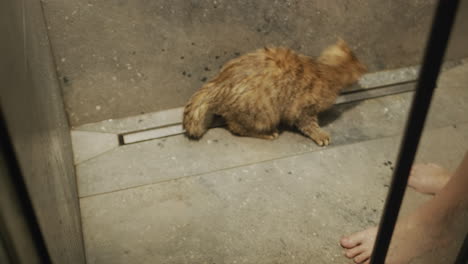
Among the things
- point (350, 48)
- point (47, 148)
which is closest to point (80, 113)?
point (47, 148)

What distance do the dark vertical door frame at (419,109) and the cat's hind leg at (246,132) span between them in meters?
1.50

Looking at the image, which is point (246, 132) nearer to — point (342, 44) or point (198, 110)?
point (198, 110)

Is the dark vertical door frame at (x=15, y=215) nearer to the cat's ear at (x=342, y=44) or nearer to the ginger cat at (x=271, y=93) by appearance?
the ginger cat at (x=271, y=93)

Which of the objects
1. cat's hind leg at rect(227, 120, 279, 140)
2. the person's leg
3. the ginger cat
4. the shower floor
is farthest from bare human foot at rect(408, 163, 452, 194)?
cat's hind leg at rect(227, 120, 279, 140)

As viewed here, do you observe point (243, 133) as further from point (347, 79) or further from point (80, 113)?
point (80, 113)

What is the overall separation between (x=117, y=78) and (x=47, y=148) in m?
1.24

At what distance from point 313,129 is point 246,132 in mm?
343

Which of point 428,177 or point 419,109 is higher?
point 419,109

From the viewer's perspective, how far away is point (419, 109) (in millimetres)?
800

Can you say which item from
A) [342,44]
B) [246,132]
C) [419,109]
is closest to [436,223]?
[419,109]

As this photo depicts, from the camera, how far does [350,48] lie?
2.78m

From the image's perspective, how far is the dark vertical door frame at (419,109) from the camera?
2.33 ft

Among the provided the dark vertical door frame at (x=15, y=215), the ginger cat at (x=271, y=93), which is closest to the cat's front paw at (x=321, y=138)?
the ginger cat at (x=271, y=93)

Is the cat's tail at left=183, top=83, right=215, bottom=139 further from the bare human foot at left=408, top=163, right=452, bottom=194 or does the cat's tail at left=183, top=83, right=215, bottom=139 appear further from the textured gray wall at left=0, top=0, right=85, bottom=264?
the bare human foot at left=408, top=163, right=452, bottom=194
